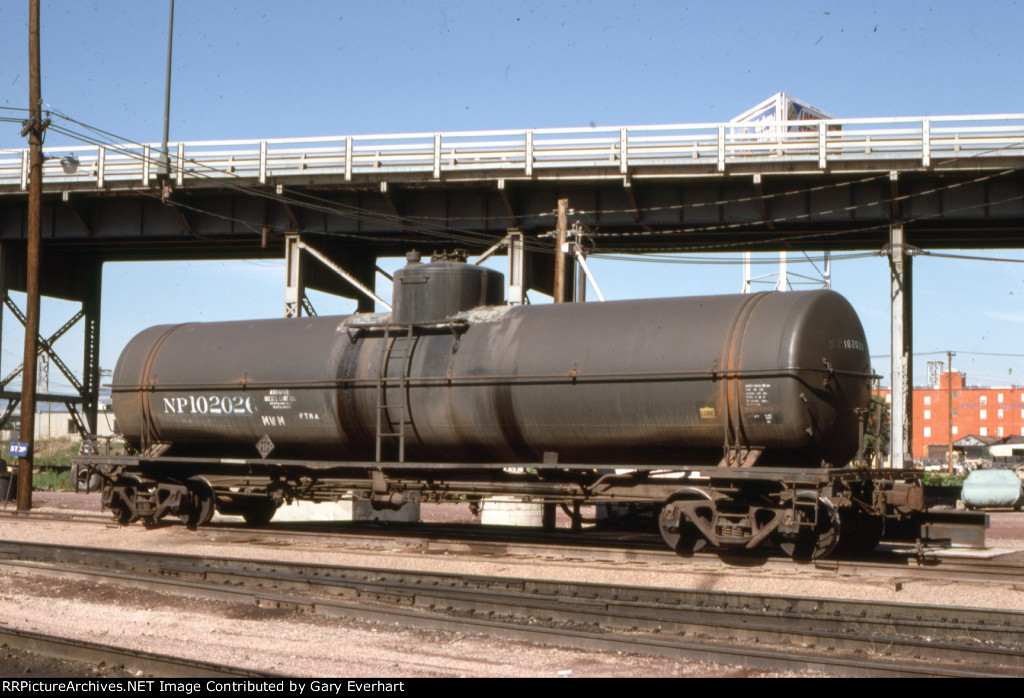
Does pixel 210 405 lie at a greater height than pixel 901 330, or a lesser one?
lesser

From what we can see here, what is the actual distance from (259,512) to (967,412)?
14683 cm

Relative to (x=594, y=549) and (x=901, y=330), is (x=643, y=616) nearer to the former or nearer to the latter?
(x=594, y=549)

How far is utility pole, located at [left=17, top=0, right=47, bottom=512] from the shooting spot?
2394cm

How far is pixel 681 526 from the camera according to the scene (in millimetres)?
14609

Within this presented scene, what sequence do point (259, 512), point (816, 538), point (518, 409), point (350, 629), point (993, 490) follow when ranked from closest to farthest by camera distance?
point (350, 629) → point (816, 538) → point (518, 409) → point (259, 512) → point (993, 490)

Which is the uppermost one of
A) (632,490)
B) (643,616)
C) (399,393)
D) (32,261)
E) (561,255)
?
(561,255)

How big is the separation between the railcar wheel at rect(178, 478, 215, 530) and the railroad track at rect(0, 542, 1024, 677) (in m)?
5.21

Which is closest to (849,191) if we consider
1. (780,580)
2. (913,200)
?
(913,200)

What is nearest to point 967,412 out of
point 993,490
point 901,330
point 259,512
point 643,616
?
point 993,490

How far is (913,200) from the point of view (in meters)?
29.8

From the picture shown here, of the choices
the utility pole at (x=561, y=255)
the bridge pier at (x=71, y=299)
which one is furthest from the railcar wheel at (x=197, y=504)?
the bridge pier at (x=71, y=299)

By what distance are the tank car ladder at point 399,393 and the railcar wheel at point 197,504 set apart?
14.0ft
